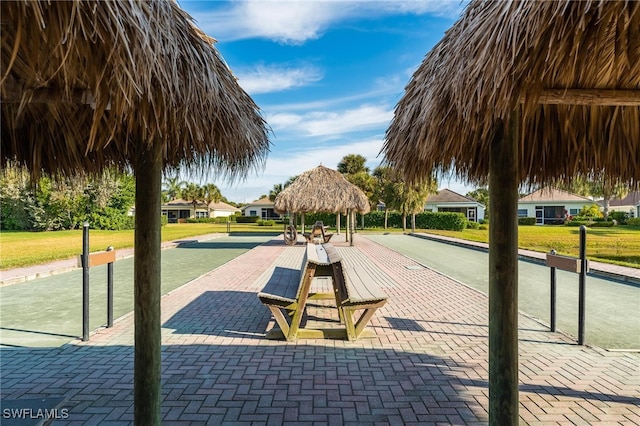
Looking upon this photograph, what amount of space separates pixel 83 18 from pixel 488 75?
2.07 meters

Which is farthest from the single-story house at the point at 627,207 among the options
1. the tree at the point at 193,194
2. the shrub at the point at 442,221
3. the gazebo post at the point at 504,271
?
the tree at the point at 193,194

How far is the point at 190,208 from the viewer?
7712 centimetres

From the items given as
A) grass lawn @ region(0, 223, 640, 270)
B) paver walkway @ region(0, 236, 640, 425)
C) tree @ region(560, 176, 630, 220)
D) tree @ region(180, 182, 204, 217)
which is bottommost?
paver walkway @ region(0, 236, 640, 425)

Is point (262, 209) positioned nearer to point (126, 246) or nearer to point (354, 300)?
point (126, 246)

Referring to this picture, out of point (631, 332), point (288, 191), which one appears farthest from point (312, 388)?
point (288, 191)

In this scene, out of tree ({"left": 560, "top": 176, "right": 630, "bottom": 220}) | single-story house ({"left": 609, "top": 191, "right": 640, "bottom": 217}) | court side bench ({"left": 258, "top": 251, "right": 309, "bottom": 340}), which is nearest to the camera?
tree ({"left": 560, "top": 176, "right": 630, "bottom": 220})

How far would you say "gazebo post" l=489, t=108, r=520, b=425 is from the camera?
251 cm

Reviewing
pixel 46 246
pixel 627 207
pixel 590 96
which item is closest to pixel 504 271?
pixel 590 96

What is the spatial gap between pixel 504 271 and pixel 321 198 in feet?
59.9

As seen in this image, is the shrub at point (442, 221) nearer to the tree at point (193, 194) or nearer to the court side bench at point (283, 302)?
the court side bench at point (283, 302)

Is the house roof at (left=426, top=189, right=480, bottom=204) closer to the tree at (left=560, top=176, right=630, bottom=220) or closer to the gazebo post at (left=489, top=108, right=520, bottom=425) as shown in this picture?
the tree at (left=560, top=176, right=630, bottom=220)

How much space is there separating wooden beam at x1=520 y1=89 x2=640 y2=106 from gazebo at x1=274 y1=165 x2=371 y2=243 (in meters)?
17.6

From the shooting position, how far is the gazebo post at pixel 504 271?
2.51 m

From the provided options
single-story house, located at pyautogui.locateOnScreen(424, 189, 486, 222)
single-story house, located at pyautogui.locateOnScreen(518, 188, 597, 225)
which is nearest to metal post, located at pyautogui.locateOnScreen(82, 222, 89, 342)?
single-story house, located at pyautogui.locateOnScreen(424, 189, 486, 222)
